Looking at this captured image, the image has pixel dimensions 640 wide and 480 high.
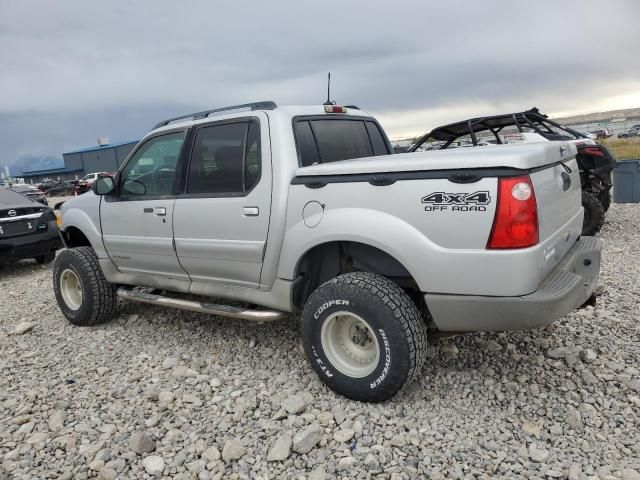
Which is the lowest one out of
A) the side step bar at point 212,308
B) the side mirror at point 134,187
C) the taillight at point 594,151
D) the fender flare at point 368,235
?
the side step bar at point 212,308

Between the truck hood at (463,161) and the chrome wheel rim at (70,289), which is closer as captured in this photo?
the truck hood at (463,161)

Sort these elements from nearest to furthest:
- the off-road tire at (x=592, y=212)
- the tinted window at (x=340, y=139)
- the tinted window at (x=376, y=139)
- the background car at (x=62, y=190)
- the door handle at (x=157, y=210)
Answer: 1. the tinted window at (x=340, y=139)
2. the door handle at (x=157, y=210)
3. the tinted window at (x=376, y=139)
4. the off-road tire at (x=592, y=212)
5. the background car at (x=62, y=190)

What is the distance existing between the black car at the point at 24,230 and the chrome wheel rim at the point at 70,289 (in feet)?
11.0

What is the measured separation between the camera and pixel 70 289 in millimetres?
5078

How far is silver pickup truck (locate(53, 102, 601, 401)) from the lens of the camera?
104 inches

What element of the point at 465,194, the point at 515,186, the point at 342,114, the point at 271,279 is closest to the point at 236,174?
the point at 271,279

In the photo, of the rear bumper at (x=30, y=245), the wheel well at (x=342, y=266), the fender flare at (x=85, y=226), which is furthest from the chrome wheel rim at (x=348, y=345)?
the rear bumper at (x=30, y=245)

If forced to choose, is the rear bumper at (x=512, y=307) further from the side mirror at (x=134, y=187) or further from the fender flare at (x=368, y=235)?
the side mirror at (x=134, y=187)

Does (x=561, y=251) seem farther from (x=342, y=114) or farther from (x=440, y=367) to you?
(x=342, y=114)

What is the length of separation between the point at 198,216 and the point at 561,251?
2.55 m

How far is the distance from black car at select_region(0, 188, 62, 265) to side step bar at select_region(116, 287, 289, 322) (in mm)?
4116

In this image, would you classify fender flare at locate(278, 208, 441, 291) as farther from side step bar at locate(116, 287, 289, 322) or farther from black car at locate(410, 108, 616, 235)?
black car at locate(410, 108, 616, 235)

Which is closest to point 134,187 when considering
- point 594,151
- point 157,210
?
point 157,210

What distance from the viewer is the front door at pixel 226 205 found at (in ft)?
11.3
